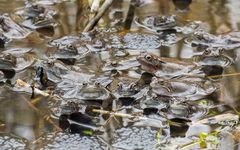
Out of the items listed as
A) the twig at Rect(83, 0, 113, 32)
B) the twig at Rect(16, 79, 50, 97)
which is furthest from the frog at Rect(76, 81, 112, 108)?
the twig at Rect(83, 0, 113, 32)

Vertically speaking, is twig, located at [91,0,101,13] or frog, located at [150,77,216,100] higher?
twig, located at [91,0,101,13]

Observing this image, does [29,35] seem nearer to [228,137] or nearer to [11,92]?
[11,92]

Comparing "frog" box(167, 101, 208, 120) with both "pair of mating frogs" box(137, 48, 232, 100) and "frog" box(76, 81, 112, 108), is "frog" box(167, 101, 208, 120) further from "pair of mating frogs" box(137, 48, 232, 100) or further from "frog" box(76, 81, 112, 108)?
"frog" box(76, 81, 112, 108)

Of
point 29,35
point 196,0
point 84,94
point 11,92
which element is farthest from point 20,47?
point 196,0

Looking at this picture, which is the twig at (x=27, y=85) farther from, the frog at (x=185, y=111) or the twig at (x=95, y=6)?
the twig at (x=95, y=6)

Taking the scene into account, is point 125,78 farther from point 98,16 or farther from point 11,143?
point 11,143

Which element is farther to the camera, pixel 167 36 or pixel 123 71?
pixel 167 36

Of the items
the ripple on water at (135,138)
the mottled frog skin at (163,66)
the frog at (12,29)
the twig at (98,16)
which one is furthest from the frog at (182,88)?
the frog at (12,29)
